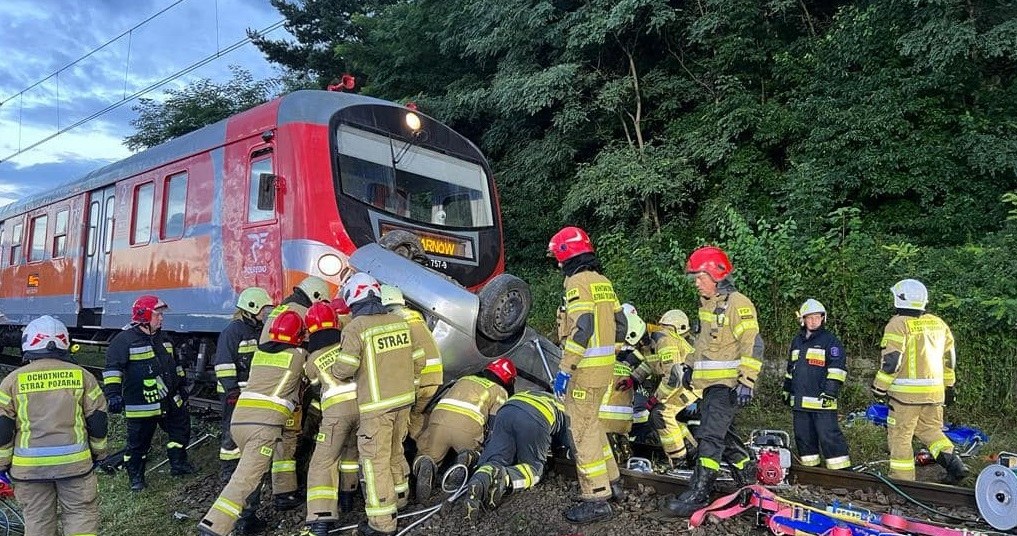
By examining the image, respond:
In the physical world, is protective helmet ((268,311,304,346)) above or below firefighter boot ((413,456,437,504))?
above

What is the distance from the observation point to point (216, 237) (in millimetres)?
6680

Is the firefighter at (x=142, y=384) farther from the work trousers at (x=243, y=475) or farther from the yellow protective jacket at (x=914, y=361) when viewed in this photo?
the yellow protective jacket at (x=914, y=361)

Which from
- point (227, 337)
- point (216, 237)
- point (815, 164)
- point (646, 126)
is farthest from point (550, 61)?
point (227, 337)

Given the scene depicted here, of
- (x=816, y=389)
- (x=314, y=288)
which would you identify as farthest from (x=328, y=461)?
(x=816, y=389)

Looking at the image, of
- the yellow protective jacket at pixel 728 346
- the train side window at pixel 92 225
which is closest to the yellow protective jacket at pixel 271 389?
the yellow protective jacket at pixel 728 346

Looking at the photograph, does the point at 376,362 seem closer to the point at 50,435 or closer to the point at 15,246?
the point at 50,435

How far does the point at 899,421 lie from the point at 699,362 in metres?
1.69

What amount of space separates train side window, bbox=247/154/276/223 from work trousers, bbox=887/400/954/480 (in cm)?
535

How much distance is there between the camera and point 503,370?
553cm

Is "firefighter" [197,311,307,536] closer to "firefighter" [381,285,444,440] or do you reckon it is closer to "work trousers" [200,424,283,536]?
"work trousers" [200,424,283,536]

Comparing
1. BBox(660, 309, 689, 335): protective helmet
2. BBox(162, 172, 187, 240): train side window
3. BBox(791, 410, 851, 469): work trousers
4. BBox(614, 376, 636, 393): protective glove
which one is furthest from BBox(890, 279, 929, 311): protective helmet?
BBox(162, 172, 187, 240): train side window

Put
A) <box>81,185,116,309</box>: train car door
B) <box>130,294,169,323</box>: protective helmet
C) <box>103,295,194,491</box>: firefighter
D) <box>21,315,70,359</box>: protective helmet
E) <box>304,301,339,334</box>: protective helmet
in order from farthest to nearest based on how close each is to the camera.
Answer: <box>81,185,116,309</box>: train car door
<box>130,294,169,323</box>: protective helmet
<box>103,295,194,491</box>: firefighter
<box>304,301,339,334</box>: protective helmet
<box>21,315,70,359</box>: protective helmet

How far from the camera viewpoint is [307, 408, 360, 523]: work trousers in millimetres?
4438

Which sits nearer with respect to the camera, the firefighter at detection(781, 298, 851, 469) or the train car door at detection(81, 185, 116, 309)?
the firefighter at detection(781, 298, 851, 469)
